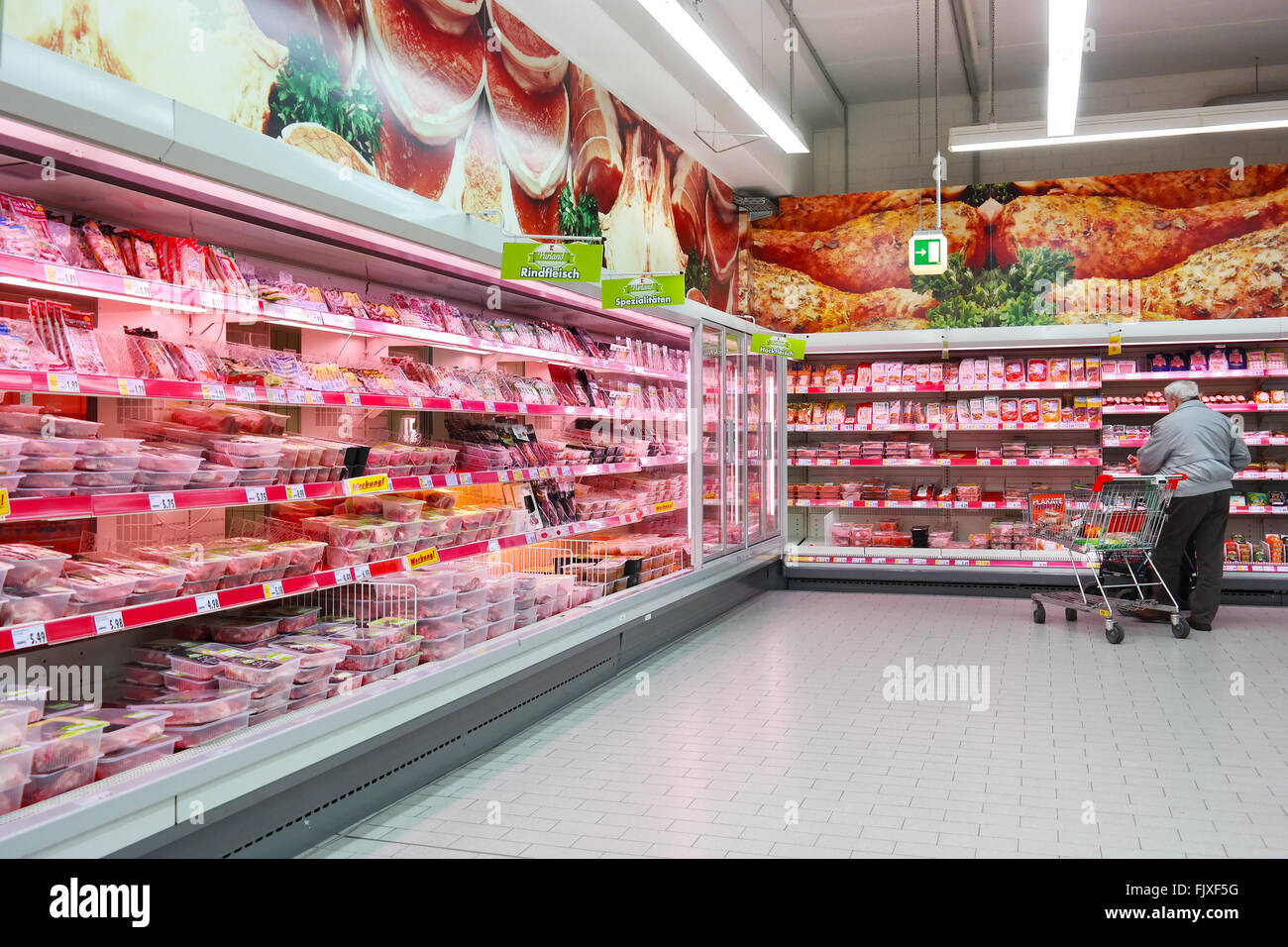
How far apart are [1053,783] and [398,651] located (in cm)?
260

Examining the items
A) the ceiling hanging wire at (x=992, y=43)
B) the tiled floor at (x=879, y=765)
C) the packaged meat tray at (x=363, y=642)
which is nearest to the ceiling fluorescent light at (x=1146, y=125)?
the ceiling hanging wire at (x=992, y=43)

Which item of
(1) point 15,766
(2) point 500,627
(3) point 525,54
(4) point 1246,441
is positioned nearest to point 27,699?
(1) point 15,766

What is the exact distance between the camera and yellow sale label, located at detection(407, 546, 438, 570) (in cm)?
415

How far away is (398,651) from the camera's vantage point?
3.95m

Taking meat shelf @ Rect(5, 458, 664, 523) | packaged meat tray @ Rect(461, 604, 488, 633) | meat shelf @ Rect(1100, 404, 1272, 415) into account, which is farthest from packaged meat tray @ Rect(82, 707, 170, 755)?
meat shelf @ Rect(1100, 404, 1272, 415)

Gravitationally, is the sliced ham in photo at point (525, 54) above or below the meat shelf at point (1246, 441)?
above

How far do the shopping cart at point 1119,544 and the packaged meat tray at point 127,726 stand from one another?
5.77 meters

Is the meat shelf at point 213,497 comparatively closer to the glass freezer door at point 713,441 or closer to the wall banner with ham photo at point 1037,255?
the glass freezer door at point 713,441

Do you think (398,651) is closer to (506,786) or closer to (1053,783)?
(506,786)

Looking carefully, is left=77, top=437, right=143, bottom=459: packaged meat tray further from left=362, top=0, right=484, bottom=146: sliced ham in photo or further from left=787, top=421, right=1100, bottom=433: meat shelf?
left=787, top=421, right=1100, bottom=433: meat shelf

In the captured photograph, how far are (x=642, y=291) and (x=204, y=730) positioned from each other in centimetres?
314

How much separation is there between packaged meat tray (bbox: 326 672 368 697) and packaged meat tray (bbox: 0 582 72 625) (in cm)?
100
